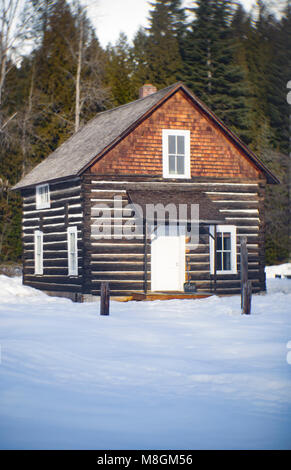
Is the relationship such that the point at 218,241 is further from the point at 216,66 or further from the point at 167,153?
the point at 216,66

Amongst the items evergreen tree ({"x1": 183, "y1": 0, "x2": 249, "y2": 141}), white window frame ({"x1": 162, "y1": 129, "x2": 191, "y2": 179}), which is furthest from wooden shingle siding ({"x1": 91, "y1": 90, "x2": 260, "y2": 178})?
evergreen tree ({"x1": 183, "y1": 0, "x2": 249, "y2": 141})

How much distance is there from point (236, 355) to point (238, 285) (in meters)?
13.5

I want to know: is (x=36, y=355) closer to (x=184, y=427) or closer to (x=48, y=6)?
(x=184, y=427)

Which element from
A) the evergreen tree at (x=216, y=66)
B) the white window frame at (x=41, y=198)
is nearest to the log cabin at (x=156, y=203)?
the white window frame at (x=41, y=198)

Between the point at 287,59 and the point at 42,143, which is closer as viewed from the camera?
the point at 42,143

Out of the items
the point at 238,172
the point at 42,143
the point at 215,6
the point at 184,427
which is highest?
the point at 215,6

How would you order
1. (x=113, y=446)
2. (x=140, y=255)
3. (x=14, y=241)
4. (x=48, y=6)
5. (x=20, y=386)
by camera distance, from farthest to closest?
(x=14, y=241) → (x=48, y=6) → (x=140, y=255) → (x=20, y=386) → (x=113, y=446)

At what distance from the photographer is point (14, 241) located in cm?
3969

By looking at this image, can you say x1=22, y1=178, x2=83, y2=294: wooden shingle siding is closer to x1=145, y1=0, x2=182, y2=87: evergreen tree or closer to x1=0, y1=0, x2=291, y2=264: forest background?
x1=0, y1=0, x2=291, y2=264: forest background

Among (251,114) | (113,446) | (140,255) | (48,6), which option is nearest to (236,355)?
(113,446)

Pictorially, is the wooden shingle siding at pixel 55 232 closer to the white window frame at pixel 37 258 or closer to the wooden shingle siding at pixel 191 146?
the white window frame at pixel 37 258

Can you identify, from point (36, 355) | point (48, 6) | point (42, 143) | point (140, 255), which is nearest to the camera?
point (36, 355)

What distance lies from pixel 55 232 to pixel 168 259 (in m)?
4.55

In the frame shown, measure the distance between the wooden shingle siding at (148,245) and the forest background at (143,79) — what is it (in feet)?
37.6
